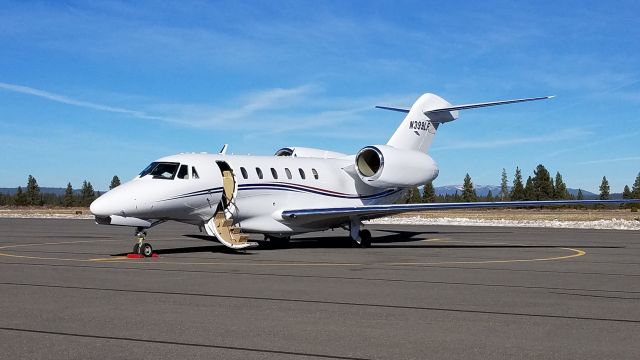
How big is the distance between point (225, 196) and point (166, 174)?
211 centimetres

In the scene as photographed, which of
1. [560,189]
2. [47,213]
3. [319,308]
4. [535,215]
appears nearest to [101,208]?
[319,308]

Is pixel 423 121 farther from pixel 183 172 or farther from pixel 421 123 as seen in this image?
pixel 183 172

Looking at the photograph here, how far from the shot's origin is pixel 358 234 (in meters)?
23.9

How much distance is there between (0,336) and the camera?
763 centimetres

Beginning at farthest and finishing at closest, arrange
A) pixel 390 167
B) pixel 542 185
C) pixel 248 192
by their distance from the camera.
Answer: pixel 542 185 < pixel 390 167 < pixel 248 192

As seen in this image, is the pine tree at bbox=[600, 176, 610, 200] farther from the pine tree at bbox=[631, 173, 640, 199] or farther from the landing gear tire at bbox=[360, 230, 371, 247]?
the landing gear tire at bbox=[360, 230, 371, 247]

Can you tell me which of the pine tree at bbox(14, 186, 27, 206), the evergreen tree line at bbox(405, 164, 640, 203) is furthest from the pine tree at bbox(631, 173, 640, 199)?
the pine tree at bbox(14, 186, 27, 206)

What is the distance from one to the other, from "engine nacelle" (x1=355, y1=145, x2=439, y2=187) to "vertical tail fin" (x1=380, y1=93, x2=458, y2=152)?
1029mm

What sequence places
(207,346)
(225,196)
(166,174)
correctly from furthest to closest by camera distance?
1. (225,196)
2. (166,174)
3. (207,346)

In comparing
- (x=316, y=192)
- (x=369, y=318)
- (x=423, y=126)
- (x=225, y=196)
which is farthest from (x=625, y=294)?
(x=423, y=126)

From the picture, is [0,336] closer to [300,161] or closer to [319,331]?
[319,331]

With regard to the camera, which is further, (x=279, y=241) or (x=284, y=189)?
(x=279, y=241)

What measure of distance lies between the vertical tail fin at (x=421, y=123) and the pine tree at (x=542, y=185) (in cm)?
11939

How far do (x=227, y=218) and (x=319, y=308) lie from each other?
11.8 meters
